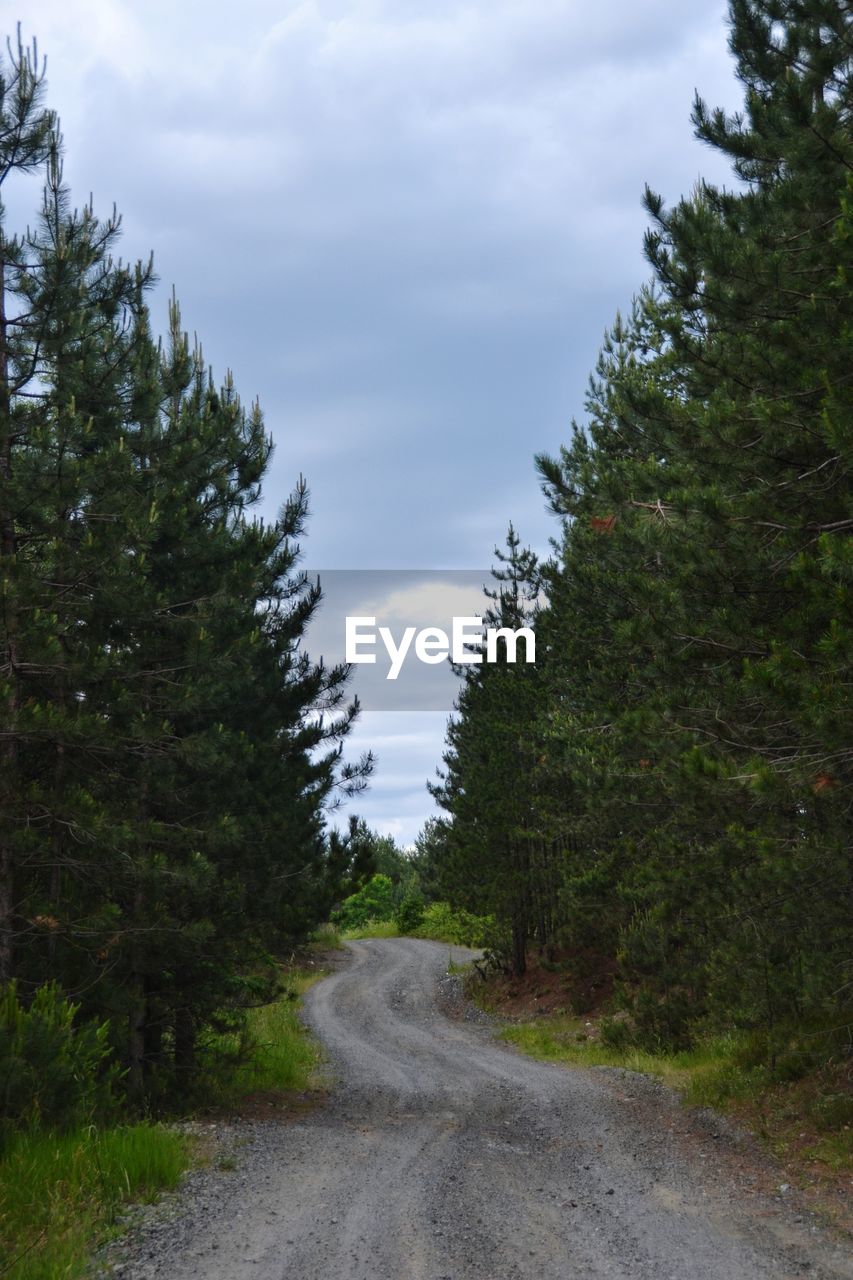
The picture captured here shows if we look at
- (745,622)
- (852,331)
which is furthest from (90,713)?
(852,331)

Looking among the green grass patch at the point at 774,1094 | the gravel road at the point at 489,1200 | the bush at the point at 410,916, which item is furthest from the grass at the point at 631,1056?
the bush at the point at 410,916

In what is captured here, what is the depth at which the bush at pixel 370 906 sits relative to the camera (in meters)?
57.6

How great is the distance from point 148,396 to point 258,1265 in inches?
327

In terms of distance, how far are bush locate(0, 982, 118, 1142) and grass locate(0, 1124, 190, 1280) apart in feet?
0.63

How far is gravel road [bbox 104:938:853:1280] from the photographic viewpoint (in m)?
6.23

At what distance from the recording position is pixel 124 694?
10.2m

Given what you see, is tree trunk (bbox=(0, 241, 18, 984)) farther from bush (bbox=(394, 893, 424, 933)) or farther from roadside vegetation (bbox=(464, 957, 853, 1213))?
bush (bbox=(394, 893, 424, 933))

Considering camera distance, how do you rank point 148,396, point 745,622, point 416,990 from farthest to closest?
point 416,990
point 148,396
point 745,622

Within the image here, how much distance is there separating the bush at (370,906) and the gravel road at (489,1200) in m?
44.5

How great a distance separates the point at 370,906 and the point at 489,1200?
173ft

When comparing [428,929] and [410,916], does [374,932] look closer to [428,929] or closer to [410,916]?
[410,916]

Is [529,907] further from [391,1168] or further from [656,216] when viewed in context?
[656,216]

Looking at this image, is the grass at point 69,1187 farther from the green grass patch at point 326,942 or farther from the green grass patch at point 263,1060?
the green grass patch at point 326,942

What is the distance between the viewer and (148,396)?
434 inches
